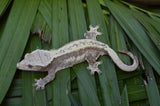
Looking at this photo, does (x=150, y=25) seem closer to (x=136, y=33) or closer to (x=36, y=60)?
(x=136, y=33)

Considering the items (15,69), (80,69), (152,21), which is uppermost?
(15,69)

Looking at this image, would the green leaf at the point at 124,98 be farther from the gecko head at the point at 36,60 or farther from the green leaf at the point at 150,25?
the gecko head at the point at 36,60

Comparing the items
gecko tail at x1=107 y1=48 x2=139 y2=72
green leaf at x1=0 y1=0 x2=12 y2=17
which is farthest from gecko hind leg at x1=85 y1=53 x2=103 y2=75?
green leaf at x1=0 y1=0 x2=12 y2=17

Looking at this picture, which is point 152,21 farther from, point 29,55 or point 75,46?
point 29,55

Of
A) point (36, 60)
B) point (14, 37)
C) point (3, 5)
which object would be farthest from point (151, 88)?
point (3, 5)

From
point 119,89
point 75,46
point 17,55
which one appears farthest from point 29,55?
point 119,89

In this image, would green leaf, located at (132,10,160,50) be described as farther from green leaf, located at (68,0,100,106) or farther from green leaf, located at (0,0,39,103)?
green leaf, located at (0,0,39,103)

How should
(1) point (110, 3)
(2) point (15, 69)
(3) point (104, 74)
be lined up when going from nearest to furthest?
1. (2) point (15, 69)
2. (3) point (104, 74)
3. (1) point (110, 3)
